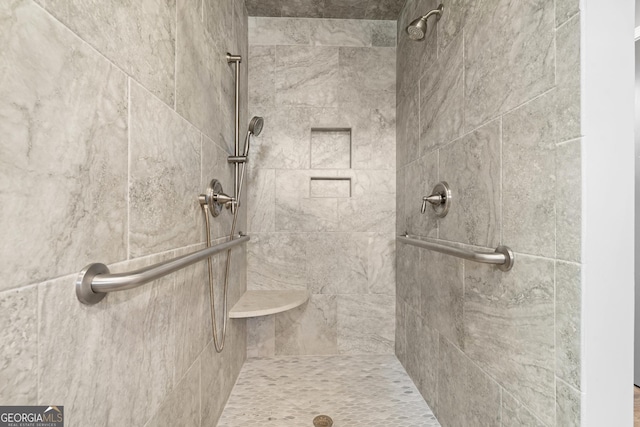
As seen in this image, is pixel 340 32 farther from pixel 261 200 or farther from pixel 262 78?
pixel 261 200

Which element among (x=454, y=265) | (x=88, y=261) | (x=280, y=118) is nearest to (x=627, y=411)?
(x=454, y=265)

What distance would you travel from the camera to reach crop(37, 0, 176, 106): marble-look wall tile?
0.59 metres

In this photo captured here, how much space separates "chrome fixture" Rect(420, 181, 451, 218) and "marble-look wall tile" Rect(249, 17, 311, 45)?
1.37 m

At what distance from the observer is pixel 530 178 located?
85 centimetres

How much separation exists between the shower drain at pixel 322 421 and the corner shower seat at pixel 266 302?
513mm

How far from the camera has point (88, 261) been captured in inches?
24.3

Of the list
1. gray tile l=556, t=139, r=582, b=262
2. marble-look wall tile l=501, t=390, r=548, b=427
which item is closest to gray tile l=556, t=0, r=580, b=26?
gray tile l=556, t=139, r=582, b=262

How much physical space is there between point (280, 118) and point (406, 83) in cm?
80

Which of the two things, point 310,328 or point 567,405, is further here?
point 310,328

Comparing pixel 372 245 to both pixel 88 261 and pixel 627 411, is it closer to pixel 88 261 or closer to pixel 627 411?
pixel 627 411

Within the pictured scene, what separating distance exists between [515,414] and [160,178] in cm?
117

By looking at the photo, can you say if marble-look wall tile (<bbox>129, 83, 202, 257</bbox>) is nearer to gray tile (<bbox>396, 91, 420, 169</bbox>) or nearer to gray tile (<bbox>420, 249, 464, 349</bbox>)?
gray tile (<bbox>420, 249, 464, 349</bbox>)

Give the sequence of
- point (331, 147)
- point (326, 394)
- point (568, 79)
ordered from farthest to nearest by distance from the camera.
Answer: point (331, 147), point (326, 394), point (568, 79)

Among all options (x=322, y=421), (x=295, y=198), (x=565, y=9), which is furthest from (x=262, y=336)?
(x=565, y=9)
